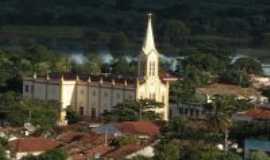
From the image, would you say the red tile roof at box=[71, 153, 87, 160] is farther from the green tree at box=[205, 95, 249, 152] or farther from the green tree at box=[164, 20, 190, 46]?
the green tree at box=[164, 20, 190, 46]

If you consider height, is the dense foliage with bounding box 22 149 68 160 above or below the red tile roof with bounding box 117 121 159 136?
below

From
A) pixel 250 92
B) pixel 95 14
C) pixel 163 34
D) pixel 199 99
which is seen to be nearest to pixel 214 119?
pixel 199 99

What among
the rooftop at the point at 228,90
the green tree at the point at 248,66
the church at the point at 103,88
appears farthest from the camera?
the green tree at the point at 248,66

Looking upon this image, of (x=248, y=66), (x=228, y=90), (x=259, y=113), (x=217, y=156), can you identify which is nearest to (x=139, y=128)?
(x=259, y=113)

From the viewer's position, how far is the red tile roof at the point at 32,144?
24609 mm

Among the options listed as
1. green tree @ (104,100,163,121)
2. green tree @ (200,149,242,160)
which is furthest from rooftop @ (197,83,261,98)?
green tree @ (200,149,242,160)

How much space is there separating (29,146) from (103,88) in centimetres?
1019

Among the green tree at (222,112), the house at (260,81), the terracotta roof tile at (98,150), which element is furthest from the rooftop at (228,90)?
the terracotta roof tile at (98,150)

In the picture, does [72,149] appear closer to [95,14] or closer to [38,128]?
[38,128]

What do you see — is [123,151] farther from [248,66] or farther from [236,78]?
[248,66]

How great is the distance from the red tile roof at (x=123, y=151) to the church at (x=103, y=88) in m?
8.94

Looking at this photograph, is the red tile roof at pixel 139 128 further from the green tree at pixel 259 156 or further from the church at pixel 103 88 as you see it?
the church at pixel 103 88

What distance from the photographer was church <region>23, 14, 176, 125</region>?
3422 cm

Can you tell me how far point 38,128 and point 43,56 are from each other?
55.2 ft
